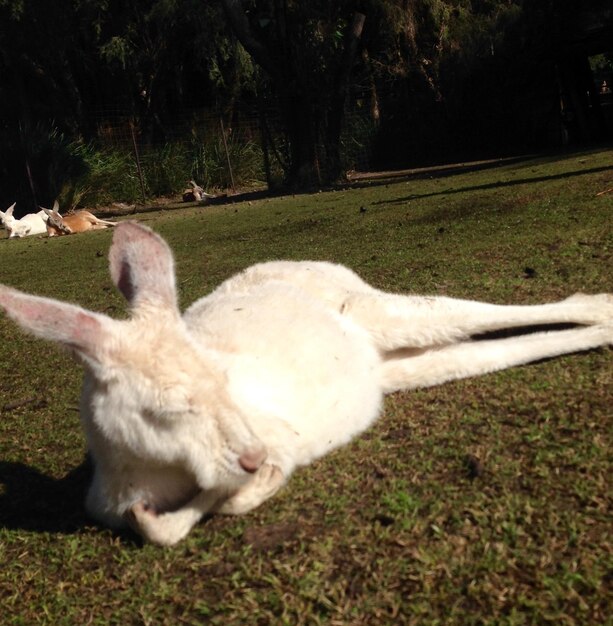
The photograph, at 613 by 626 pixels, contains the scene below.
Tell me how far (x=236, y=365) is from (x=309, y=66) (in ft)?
49.3

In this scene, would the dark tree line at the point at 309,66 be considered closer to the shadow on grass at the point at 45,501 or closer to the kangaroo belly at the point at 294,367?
the kangaroo belly at the point at 294,367

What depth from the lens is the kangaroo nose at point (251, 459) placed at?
209cm

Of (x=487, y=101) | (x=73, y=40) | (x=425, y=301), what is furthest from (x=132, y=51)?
(x=425, y=301)

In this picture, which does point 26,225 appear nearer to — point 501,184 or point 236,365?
point 501,184

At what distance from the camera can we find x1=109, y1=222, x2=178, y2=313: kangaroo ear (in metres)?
2.40

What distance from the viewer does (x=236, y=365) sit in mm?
2422

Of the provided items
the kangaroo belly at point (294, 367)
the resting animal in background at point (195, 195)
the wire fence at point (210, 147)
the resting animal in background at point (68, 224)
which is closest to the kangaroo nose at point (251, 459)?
the kangaroo belly at point (294, 367)

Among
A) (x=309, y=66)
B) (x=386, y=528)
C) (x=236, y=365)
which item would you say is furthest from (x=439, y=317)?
(x=309, y=66)

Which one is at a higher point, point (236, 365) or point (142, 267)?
point (142, 267)

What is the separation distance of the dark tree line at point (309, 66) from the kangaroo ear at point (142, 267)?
14.6 m

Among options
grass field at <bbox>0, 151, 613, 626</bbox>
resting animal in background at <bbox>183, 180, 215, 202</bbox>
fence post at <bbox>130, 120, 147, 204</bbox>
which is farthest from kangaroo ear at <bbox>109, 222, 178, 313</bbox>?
fence post at <bbox>130, 120, 147, 204</bbox>

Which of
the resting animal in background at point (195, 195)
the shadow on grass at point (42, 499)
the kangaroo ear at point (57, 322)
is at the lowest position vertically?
the shadow on grass at point (42, 499)

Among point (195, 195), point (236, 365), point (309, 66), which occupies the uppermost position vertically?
point (309, 66)

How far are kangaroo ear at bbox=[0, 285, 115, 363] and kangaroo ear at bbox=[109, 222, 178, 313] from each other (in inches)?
9.0
